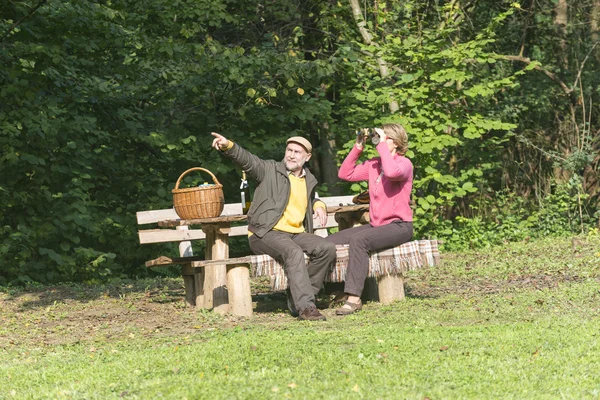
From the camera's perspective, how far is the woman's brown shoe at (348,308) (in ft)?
26.7

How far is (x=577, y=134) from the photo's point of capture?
15.3 m

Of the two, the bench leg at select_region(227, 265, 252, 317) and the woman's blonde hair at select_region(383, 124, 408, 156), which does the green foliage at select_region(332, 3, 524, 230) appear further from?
the bench leg at select_region(227, 265, 252, 317)

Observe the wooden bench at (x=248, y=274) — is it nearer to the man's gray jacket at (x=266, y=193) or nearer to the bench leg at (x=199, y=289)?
the bench leg at (x=199, y=289)

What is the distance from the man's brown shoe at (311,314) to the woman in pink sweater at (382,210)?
0.34 metres

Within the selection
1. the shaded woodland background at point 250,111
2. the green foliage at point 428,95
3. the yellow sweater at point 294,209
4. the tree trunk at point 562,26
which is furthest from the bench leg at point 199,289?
the tree trunk at point 562,26

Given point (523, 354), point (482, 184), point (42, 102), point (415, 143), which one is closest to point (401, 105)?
point (415, 143)

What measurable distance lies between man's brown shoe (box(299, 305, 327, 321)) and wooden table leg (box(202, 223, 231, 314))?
0.91m

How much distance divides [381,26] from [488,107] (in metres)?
2.44

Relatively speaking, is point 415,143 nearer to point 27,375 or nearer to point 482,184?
point 482,184

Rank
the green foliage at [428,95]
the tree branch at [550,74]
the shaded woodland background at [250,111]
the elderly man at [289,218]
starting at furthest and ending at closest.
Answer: the tree branch at [550,74] < the green foliage at [428,95] < the shaded woodland background at [250,111] < the elderly man at [289,218]

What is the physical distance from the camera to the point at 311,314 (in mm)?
7844

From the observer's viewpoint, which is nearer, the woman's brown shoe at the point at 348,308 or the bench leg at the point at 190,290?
the woman's brown shoe at the point at 348,308

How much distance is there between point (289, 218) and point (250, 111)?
225 inches

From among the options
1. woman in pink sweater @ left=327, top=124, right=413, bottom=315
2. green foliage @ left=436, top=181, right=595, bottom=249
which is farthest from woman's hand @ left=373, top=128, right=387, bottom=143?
green foliage @ left=436, top=181, right=595, bottom=249
